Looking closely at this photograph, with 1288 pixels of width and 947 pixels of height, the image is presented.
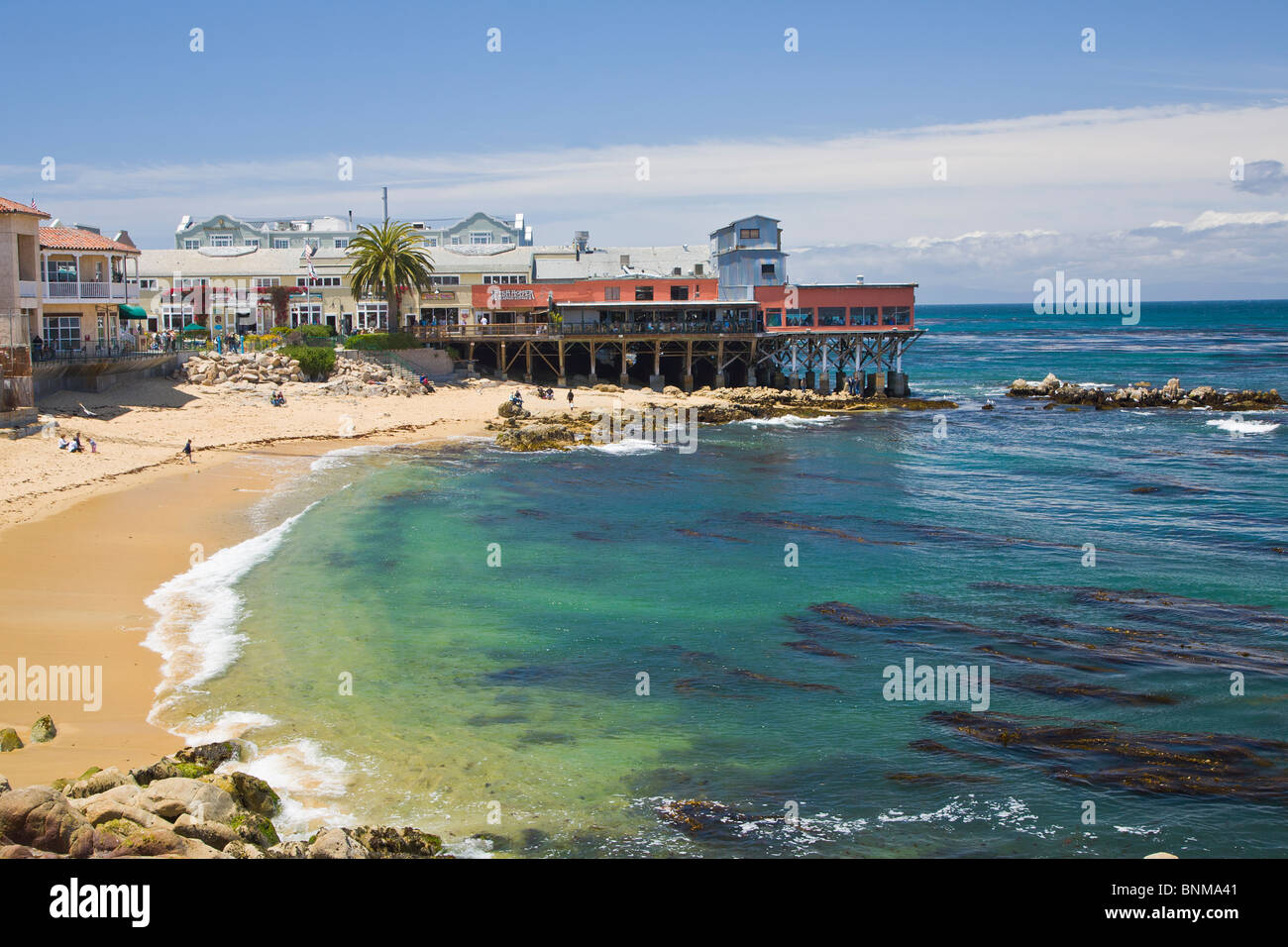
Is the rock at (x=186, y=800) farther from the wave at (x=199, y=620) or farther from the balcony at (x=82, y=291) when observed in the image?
the balcony at (x=82, y=291)

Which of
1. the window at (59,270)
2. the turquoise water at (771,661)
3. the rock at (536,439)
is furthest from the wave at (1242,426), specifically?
the window at (59,270)

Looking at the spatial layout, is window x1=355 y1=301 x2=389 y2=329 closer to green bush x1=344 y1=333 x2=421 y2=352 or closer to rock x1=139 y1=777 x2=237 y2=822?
green bush x1=344 y1=333 x2=421 y2=352

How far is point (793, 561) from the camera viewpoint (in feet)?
Result: 96.0

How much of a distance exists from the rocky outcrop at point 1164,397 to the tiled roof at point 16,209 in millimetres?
60706

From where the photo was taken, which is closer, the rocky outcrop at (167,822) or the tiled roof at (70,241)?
the rocky outcrop at (167,822)

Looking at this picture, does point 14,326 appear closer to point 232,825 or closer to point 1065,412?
point 232,825

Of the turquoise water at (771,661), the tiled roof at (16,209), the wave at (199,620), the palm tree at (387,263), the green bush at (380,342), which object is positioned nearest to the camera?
the turquoise water at (771,661)

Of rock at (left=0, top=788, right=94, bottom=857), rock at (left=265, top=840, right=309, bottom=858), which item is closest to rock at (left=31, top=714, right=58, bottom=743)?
rock at (left=0, top=788, right=94, bottom=857)

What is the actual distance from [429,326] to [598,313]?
1120 centimetres

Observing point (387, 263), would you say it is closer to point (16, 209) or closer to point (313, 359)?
point (313, 359)

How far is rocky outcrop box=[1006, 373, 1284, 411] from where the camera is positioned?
221ft

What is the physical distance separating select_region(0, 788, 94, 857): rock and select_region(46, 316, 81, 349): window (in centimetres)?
4231

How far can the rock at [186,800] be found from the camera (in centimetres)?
1241

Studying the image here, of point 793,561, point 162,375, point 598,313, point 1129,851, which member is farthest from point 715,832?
point 598,313
